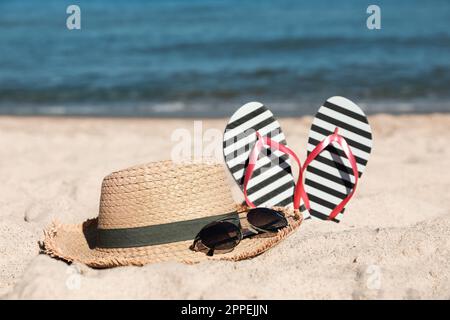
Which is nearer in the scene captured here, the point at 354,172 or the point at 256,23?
the point at 354,172

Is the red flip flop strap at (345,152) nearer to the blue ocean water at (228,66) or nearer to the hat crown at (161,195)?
the hat crown at (161,195)

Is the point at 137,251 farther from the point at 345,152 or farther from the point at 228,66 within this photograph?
the point at 228,66

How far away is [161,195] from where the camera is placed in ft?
8.45

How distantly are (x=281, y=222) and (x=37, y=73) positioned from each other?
28.4 feet

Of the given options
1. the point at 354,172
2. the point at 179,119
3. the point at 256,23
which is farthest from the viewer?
the point at 256,23

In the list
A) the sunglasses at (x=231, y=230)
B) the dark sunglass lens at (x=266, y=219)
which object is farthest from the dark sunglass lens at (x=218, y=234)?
the dark sunglass lens at (x=266, y=219)

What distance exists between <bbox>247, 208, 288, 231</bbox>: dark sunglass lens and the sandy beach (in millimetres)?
99

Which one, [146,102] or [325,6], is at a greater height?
[325,6]

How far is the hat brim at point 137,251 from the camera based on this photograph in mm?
2557

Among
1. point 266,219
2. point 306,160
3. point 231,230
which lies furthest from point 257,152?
point 231,230

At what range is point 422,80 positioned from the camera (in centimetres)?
875

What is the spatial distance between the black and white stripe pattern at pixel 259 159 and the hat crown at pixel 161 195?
69 cm
